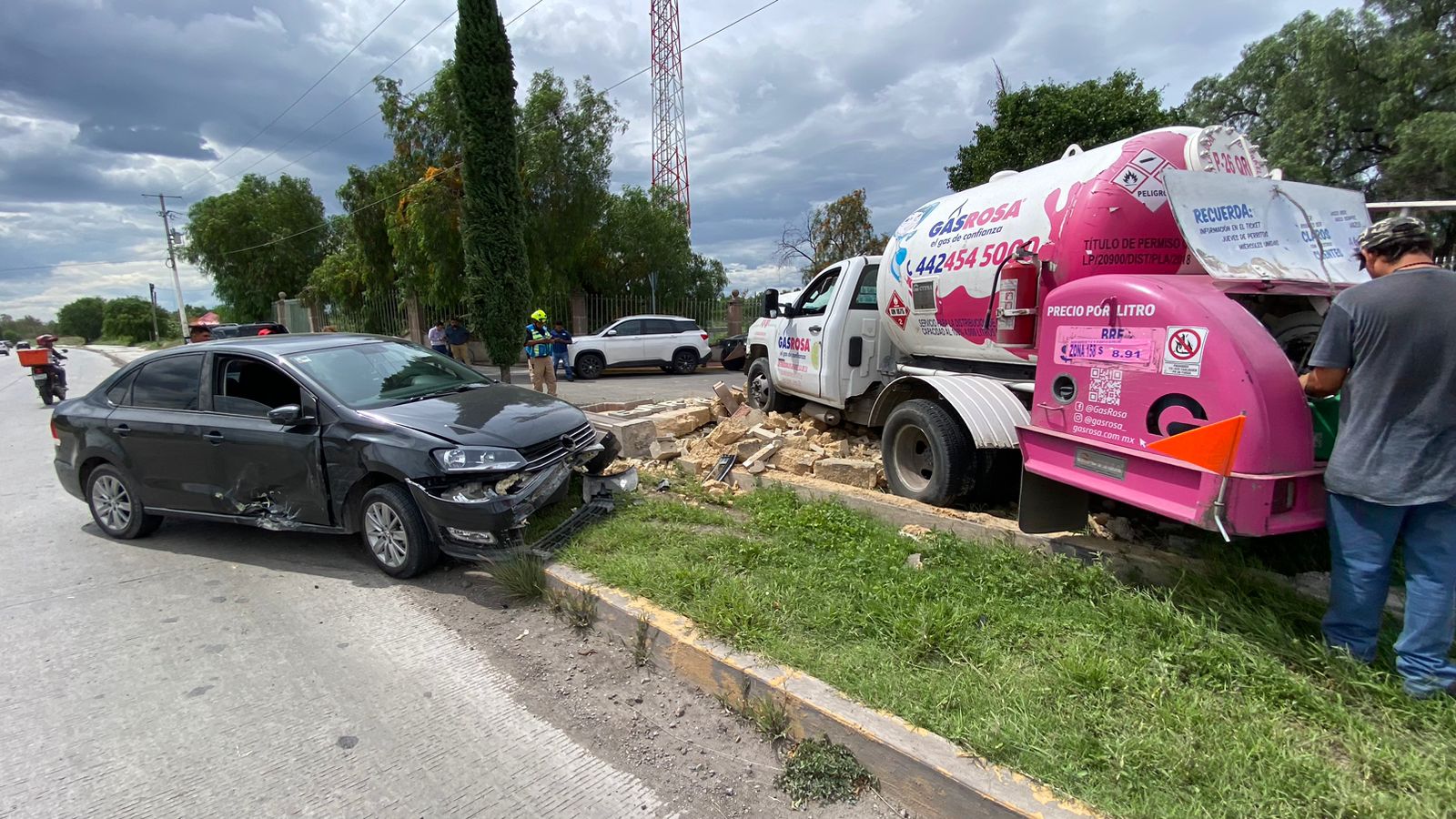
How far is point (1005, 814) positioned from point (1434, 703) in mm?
1717

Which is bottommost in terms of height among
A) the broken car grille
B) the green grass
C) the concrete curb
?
the concrete curb

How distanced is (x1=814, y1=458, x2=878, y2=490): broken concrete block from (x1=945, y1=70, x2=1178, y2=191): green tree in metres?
12.4

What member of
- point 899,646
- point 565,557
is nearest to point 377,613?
point 565,557

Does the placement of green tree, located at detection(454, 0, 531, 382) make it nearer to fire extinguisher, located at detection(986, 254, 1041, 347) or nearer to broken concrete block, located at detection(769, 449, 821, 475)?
broken concrete block, located at detection(769, 449, 821, 475)

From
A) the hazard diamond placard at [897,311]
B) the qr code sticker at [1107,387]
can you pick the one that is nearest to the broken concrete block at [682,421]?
the hazard diamond placard at [897,311]

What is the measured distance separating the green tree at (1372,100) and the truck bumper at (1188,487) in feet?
56.0

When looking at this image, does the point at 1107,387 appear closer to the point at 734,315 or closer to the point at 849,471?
the point at 849,471

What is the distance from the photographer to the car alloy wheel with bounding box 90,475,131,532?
520 cm

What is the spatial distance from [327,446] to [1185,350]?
15.9ft

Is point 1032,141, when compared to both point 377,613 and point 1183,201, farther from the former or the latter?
point 377,613

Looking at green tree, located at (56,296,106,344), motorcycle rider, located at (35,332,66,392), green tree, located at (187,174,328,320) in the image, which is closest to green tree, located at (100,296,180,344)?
green tree, located at (56,296,106,344)

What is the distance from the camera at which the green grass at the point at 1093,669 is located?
2131 millimetres

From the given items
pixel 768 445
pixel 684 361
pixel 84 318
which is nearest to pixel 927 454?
pixel 768 445

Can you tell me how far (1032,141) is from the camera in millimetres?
17297
